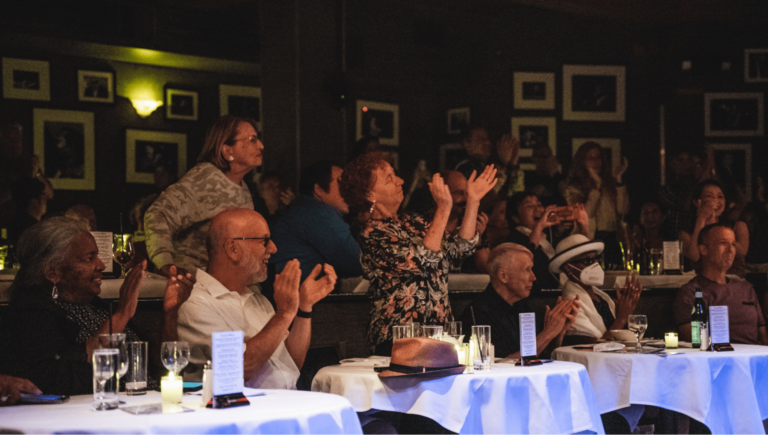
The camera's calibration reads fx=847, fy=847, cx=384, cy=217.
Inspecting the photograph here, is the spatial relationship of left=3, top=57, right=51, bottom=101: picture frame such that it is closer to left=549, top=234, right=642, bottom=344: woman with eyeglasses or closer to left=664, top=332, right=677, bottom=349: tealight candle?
left=549, top=234, right=642, bottom=344: woman with eyeglasses

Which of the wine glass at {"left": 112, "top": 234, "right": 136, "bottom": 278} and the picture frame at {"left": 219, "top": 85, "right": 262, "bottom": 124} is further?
the picture frame at {"left": 219, "top": 85, "right": 262, "bottom": 124}

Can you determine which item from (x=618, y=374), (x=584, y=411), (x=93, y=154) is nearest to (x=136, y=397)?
(x=584, y=411)

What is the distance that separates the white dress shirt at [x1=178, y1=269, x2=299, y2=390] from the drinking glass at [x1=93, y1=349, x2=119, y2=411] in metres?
0.60

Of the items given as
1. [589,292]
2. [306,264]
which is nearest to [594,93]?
[589,292]

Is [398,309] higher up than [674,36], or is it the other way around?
[674,36]

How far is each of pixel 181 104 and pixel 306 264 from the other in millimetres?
5884

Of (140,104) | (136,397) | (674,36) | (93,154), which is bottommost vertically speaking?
(136,397)

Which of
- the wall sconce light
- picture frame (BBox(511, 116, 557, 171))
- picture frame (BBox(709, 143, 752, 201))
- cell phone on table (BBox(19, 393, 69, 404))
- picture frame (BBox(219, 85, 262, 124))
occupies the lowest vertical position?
cell phone on table (BBox(19, 393, 69, 404))

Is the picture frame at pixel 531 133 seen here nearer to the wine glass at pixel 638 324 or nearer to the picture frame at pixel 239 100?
the picture frame at pixel 239 100

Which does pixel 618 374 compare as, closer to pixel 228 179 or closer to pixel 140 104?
pixel 228 179

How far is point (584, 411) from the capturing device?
281 centimetres

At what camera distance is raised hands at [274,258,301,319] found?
8.59ft

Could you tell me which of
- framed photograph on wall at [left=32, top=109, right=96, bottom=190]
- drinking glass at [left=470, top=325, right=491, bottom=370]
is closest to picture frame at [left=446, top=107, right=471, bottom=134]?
framed photograph on wall at [left=32, top=109, right=96, bottom=190]

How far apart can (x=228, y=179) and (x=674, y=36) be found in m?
6.52
